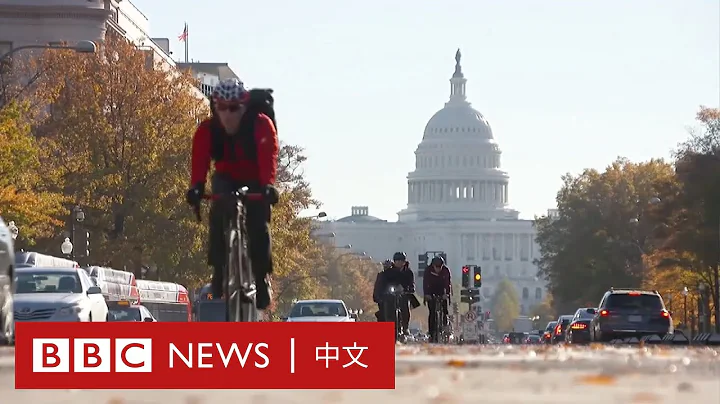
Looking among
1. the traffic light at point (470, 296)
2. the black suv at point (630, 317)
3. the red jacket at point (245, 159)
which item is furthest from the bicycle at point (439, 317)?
the traffic light at point (470, 296)

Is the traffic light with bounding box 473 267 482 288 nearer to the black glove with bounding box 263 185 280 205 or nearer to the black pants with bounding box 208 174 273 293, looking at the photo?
the black pants with bounding box 208 174 273 293

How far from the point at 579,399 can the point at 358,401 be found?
110 cm

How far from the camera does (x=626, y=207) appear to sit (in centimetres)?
11838

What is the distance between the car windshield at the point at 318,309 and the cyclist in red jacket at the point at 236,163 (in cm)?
2549

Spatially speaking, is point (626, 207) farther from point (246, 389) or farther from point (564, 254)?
point (246, 389)

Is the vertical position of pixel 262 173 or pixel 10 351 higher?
pixel 262 173

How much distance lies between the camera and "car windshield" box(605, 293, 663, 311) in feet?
147

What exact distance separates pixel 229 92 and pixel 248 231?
103 cm

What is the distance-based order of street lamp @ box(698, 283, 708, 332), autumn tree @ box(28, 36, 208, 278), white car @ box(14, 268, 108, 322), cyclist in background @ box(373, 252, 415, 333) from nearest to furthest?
white car @ box(14, 268, 108, 322) → cyclist in background @ box(373, 252, 415, 333) → autumn tree @ box(28, 36, 208, 278) → street lamp @ box(698, 283, 708, 332)

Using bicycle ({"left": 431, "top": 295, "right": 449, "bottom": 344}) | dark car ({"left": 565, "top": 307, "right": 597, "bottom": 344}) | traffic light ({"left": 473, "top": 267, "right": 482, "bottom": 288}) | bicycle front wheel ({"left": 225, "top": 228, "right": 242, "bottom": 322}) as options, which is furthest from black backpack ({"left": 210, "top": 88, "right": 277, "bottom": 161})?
traffic light ({"left": 473, "top": 267, "right": 482, "bottom": 288})

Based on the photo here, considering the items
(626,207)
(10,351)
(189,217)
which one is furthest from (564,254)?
(10,351)

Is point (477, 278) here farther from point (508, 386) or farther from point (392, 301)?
point (508, 386)

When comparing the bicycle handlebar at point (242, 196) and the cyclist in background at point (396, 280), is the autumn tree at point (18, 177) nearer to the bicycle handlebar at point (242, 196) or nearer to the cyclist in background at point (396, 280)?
the cyclist in background at point (396, 280)

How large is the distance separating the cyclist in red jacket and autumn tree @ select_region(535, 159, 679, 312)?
9374 centimetres
